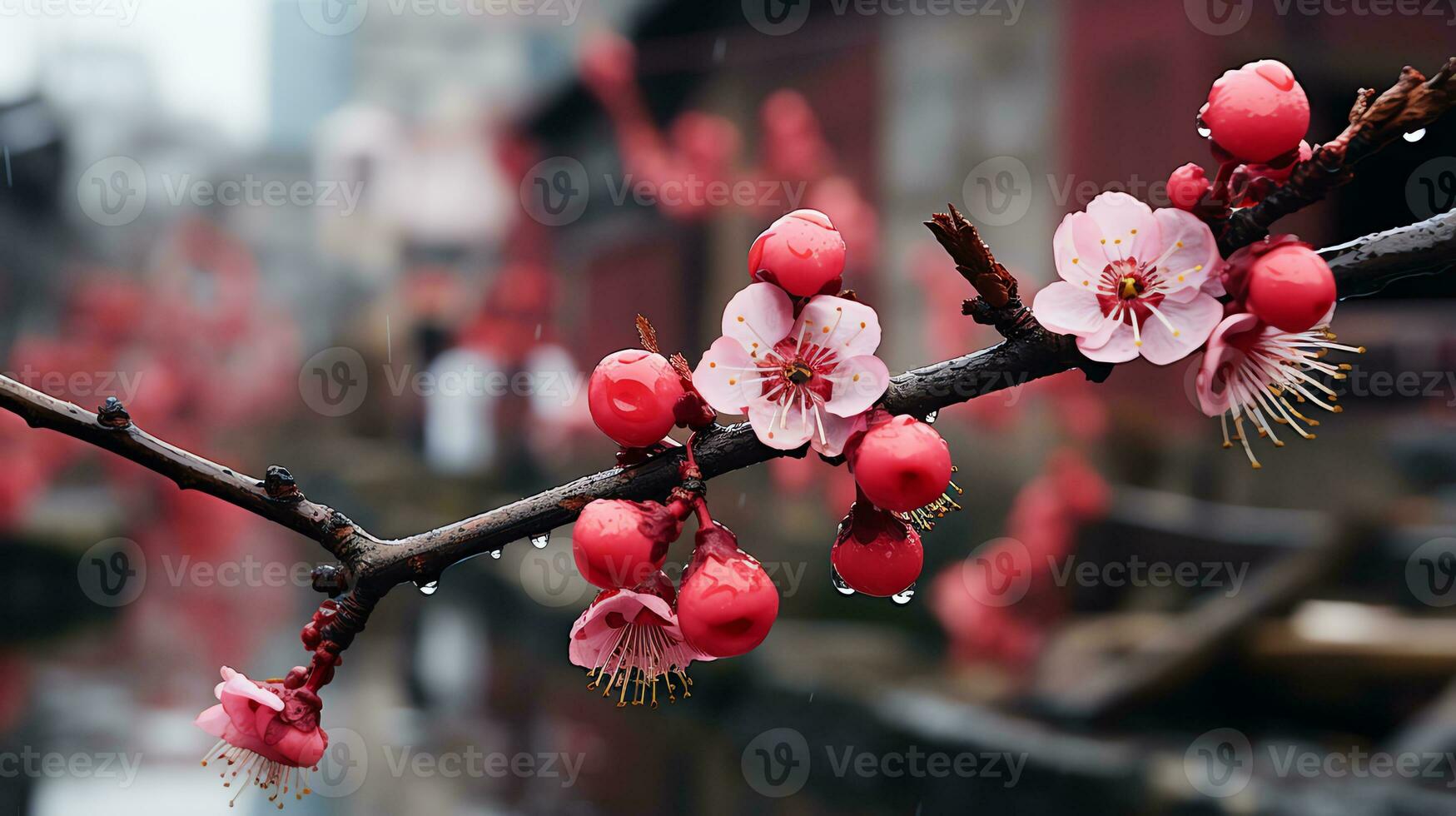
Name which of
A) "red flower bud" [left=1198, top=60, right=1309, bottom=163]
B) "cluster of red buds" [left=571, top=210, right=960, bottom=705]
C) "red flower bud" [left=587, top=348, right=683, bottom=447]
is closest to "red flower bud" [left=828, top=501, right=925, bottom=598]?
"cluster of red buds" [left=571, top=210, right=960, bottom=705]

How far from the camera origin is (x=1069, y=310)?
1.65ft

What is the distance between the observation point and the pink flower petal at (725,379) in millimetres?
505

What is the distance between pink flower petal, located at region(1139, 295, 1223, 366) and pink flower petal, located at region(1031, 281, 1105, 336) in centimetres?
2

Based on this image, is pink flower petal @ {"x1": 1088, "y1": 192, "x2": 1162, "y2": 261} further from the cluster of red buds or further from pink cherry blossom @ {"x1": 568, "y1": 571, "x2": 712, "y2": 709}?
pink cherry blossom @ {"x1": 568, "y1": 571, "x2": 712, "y2": 709}

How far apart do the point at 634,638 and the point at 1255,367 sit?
348 mm

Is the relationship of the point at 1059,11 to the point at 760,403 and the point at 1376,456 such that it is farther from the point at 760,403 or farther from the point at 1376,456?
the point at 760,403

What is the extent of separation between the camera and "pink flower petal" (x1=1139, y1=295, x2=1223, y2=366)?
1.60 ft

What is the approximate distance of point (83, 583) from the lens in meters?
6.40

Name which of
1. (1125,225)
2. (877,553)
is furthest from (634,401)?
(1125,225)

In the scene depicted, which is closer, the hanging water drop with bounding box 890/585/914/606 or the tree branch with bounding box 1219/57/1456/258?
the tree branch with bounding box 1219/57/1456/258

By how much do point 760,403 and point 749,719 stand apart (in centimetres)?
378

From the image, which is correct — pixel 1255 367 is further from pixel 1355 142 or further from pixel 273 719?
pixel 273 719

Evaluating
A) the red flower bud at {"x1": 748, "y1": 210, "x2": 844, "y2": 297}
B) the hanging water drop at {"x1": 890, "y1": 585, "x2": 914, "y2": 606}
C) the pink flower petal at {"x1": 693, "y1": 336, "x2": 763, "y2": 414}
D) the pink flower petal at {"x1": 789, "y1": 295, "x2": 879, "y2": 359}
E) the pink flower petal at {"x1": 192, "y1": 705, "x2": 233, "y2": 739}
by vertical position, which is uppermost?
the red flower bud at {"x1": 748, "y1": 210, "x2": 844, "y2": 297}

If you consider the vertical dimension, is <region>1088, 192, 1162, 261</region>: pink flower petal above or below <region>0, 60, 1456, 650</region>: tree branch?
above
